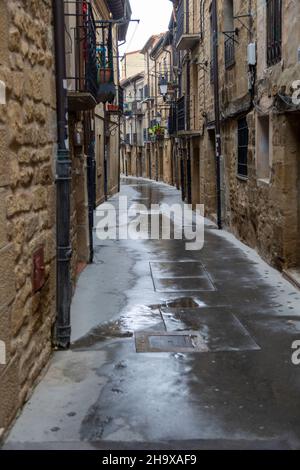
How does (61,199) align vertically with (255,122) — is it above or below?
below

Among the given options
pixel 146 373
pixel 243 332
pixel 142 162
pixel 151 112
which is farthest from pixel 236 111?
pixel 142 162

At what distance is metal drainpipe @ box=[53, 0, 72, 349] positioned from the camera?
5.42 m

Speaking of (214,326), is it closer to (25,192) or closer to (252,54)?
(25,192)

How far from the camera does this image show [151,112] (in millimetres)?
42375

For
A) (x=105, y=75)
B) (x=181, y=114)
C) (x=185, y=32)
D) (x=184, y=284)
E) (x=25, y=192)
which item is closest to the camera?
(x=25, y=192)

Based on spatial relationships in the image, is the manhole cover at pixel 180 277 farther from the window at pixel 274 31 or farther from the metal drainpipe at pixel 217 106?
the metal drainpipe at pixel 217 106

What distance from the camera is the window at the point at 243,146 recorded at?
1122 centimetres

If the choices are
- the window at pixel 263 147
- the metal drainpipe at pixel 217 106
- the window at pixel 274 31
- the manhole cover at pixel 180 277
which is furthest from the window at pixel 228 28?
the manhole cover at pixel 180 277

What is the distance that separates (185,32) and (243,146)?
9.26 meters

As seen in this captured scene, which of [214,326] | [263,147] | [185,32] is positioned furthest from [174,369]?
[185,32]

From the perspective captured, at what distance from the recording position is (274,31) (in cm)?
876

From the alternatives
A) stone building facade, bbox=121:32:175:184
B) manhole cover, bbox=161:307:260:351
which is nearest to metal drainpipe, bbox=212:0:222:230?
manhole cover, bbox=161:307:260:351

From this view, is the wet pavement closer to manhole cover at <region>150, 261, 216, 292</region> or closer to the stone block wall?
manhole cover at <region>150, 261, 216, 292</region>

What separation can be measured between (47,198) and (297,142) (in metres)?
4.14
